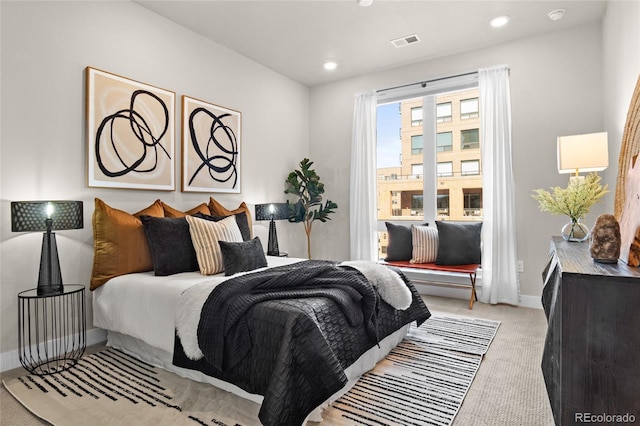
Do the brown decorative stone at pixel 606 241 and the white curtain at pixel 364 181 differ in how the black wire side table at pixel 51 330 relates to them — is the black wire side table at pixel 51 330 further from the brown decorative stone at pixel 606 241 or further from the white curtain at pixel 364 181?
the white curtain at pixel 364 181

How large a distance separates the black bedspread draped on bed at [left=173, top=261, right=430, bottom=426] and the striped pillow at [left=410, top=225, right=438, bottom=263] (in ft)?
6.24

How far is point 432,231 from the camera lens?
13.8ft

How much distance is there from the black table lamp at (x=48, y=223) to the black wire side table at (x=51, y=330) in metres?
0.09

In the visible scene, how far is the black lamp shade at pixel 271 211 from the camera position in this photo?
167 inches

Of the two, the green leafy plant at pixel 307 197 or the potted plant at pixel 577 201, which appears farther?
the green leafy plant at pixel 307 197

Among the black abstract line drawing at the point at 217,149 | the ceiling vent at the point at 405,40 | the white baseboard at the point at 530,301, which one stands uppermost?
the ceiling vent at the point at 405,40

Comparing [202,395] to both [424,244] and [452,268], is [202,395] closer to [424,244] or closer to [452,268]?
[452,268]

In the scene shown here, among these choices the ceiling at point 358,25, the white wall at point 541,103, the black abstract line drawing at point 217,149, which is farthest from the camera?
the black abstract line drawing at point 217,149

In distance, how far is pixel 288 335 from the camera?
5.67 ft

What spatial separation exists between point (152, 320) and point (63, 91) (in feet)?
6.17

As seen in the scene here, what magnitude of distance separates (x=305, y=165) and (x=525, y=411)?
367 centimetres

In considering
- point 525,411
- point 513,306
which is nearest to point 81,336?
point 525,411

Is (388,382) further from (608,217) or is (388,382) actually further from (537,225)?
(537,225)

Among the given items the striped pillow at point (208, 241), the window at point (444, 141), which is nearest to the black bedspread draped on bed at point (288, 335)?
the striped pillow at point (208, 241)
